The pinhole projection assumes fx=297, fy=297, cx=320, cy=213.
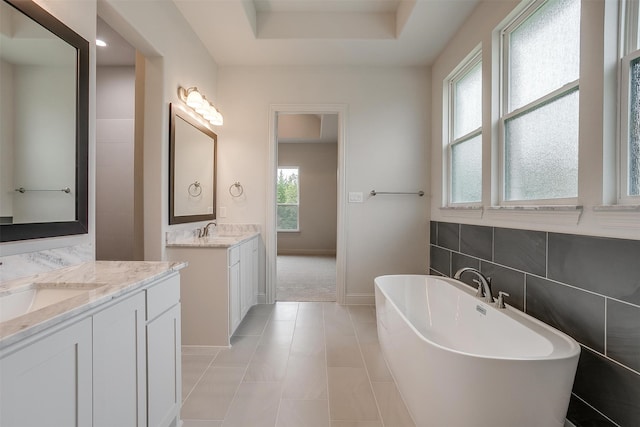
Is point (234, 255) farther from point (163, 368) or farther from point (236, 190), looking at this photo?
point (163, 368)

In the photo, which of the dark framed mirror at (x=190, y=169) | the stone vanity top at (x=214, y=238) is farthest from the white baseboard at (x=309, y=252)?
the dark framed mirror at (x=190, y=169)

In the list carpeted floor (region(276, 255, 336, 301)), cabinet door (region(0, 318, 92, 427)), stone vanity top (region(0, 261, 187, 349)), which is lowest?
carpeted floor (region(276, 255, 336, 301))

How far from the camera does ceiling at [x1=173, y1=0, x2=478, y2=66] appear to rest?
2.52m

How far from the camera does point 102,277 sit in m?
1.21

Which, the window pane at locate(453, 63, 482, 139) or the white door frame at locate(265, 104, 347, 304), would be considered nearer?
the window pane at locate(453, 63, 482, 139)

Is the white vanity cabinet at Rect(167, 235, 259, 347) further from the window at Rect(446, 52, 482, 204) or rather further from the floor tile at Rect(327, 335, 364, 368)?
the window at Rect(446, 52, 482, 204)

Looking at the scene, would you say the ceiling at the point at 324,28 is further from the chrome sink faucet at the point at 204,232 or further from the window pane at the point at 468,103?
the chrome sink faucet at the point at 204,232

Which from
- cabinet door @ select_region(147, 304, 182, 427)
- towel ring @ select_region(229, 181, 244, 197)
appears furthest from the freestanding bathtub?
towel ring @ select_region(229, 181, 244, 197)

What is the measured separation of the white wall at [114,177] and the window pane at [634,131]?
11.8 ft

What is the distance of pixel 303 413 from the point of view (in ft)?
5.39

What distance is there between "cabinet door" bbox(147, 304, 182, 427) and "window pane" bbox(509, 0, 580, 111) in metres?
2.40

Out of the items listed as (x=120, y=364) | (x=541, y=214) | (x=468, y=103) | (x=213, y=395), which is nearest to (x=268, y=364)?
(x=213, y=395)

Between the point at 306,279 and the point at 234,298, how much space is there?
7.42 feet

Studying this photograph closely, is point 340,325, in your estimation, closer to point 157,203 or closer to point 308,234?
point 157,203
